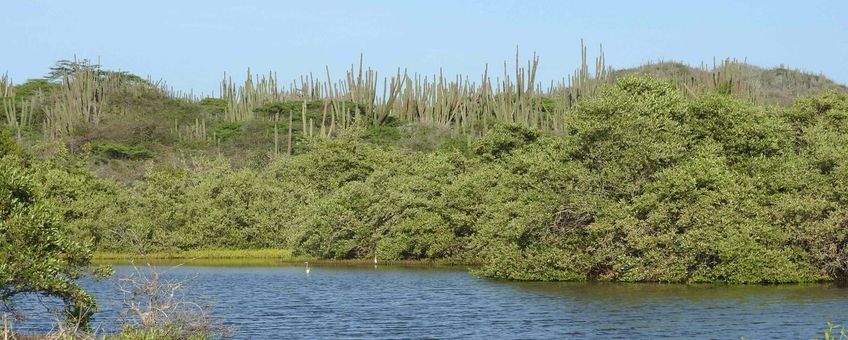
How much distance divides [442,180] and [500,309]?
27577mm

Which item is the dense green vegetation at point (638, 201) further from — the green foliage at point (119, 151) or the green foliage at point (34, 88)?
the green foliage at point (34, 88)

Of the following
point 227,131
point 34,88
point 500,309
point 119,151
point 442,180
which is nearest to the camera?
point 500,309

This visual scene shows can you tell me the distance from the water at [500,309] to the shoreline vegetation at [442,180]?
2111mm

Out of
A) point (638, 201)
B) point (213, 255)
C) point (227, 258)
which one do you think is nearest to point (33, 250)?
point (638, 201)

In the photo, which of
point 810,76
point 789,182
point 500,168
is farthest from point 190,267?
point 810,76

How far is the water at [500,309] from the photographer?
3328 centimetres

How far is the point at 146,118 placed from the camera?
109 metres

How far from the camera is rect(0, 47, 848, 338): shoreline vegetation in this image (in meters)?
44.7

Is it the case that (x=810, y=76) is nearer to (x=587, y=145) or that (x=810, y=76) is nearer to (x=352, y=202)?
(x=352, y=202)

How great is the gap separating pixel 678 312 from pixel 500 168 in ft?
88.4

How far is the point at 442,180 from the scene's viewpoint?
66562 mm

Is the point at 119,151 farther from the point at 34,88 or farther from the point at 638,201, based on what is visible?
the point at 638,201

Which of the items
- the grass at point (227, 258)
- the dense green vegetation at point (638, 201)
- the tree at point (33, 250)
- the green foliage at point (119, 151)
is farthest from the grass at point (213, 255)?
the tree at point (33, 250)

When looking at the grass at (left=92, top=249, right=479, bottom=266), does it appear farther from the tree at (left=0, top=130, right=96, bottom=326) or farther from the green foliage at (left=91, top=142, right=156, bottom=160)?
the tree at (left=0, top=130, right=96, bottom=326)
